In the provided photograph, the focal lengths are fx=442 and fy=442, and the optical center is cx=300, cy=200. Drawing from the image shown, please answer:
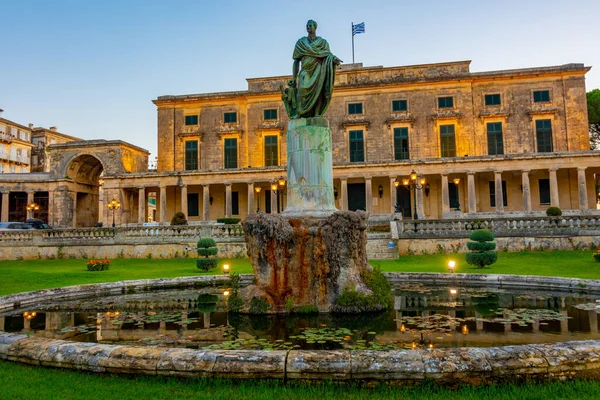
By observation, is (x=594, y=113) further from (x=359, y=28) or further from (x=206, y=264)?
(x=206, y=264)

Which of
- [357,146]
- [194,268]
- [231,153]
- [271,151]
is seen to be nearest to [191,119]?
[231,153]

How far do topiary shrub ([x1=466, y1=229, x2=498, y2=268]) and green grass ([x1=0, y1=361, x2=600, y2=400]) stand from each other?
12.7 m

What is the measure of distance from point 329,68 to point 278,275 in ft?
15.7

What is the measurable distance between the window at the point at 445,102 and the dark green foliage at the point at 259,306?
3850cm

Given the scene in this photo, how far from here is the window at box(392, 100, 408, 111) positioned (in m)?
43.2

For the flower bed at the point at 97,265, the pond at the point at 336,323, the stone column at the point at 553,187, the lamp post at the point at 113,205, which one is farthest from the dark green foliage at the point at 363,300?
the lamp post at the point at 113,205

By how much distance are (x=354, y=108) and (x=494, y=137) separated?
44.4 feet

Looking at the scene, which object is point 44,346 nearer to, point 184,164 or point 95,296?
point 95,296

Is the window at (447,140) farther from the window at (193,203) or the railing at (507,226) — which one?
the window at (193,203)

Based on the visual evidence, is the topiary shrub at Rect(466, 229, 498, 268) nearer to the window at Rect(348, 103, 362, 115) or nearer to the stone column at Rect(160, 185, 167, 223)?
the window at Rect(348, 103, 362, 115)

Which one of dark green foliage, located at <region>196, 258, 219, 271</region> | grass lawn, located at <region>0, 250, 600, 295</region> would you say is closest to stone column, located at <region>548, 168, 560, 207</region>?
grass lawn, located at <region>0, 250, 600, 295</region>

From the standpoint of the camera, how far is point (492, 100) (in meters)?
41.9

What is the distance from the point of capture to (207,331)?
7.00 meters

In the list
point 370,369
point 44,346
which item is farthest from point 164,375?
point 370,369
